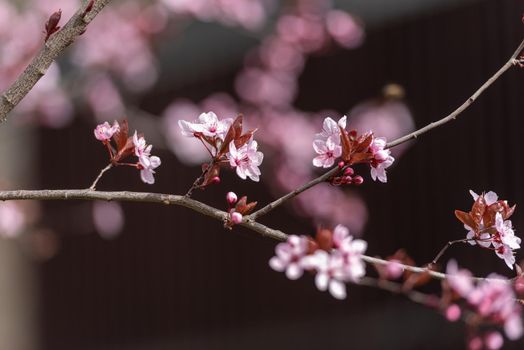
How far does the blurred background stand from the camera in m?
4.98

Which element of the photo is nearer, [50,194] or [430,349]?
[50,194]

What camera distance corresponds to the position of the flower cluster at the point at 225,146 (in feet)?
5.59

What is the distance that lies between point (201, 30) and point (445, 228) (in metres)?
3.30

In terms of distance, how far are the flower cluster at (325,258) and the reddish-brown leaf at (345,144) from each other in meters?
0.22

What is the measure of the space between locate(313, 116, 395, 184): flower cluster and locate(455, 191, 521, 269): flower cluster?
0.18 metres

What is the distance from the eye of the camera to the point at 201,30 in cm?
755

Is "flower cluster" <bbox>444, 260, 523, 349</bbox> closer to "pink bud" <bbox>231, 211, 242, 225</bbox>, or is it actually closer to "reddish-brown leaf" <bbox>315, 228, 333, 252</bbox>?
"reddish-brown leaf" <bbox>315, 228, 333, 252</bbox>

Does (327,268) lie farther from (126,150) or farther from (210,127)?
(126,150)

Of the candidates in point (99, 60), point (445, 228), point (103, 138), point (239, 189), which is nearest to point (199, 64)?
point (239, 189)

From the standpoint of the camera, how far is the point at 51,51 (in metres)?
1.70

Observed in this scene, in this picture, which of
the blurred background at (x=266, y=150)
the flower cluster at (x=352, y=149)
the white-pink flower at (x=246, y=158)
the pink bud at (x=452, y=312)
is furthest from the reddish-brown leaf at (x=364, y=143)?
the blurred background at (x=266, y=150)

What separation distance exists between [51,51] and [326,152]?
56 cm

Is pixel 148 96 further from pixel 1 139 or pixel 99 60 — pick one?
pixel 99 60

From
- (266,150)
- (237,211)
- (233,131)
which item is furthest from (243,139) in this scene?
(266,150)
